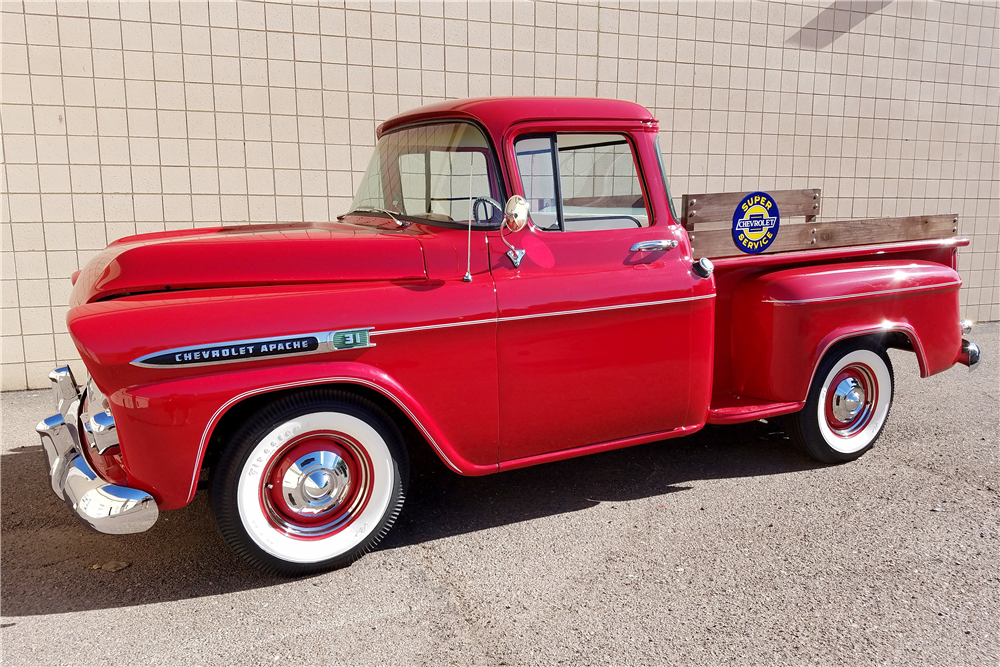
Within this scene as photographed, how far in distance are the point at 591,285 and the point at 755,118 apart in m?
4.91

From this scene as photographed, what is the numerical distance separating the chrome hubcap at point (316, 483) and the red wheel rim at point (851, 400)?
8.83 ft

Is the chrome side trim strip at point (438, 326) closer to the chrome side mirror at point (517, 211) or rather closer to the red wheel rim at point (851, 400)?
the chrome side mirror at point (517, 211)

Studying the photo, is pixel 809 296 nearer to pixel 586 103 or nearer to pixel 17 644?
pixel 586 103

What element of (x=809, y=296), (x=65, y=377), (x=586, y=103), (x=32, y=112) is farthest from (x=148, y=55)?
(x=809, y=296)

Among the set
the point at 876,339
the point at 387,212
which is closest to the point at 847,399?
the point at 876,339

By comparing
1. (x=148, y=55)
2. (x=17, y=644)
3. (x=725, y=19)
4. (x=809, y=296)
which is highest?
(x=725, y=19)

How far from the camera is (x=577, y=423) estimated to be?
340 centimetres

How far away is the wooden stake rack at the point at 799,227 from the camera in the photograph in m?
3.84

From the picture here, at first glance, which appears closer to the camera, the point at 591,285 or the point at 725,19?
the point at 591,285

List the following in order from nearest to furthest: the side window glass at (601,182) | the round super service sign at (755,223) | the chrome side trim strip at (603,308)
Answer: the chrome side trim strip at (603,308) < the side window glass at (601,182) < the round super service sign at (755,223)

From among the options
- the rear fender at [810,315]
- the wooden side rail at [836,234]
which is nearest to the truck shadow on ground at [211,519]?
the rear fender at [810,315]

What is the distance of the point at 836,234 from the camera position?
4215 mm

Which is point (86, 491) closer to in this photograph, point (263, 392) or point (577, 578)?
point (263, 392)

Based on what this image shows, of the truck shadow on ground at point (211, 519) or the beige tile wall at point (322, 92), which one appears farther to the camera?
the beige tile wall at point (322, 92)
